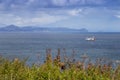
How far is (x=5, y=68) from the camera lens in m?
11.4

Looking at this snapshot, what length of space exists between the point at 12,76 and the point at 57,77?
4.31 feet

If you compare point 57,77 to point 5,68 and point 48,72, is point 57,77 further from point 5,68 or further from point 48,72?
point 5,68

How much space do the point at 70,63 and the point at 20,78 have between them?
6.40 feet

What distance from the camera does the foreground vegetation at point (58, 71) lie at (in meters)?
10.3

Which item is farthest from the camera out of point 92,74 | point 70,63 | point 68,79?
point 70,63

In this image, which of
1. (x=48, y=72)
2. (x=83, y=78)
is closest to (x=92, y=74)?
(x=83, y=78)

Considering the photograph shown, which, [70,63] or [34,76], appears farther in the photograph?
[70,63]

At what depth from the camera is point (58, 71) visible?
10.7m

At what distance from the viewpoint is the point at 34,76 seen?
33.9 feet

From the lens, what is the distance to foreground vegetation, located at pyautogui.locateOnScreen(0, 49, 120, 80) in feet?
33.8

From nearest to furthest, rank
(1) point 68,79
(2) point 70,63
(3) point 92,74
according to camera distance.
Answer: (1) point 68,79, (3) point 92,74, (2) point 70,63

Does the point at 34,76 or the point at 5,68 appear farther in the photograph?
the point at 5,68

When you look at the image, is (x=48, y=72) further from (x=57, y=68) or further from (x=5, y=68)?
(x=5, y=68)

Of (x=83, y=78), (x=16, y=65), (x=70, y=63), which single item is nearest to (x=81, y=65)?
(x=70, y=63)
